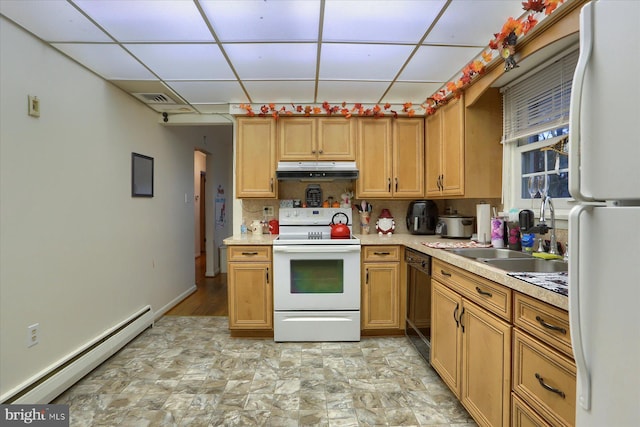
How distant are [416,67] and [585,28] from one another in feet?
5.62

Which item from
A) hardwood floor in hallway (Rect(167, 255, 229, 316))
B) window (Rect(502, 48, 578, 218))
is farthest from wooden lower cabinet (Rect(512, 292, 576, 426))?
hardwood floor in hallway (Rect(167, 255, 229, 316))

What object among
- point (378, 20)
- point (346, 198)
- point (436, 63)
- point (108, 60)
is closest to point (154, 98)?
point (108, 60)

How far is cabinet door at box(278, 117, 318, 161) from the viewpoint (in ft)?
10.4

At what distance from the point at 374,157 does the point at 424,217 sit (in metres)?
0.80

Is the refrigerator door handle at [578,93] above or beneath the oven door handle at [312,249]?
above

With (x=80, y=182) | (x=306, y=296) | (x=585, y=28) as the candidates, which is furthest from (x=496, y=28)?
(x=80, y=182)

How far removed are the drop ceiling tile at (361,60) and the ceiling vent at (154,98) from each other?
62.1 inches

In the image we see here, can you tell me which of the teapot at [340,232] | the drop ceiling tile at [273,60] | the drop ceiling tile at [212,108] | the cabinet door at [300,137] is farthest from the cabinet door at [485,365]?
the drop ceiling tile at [212,108]

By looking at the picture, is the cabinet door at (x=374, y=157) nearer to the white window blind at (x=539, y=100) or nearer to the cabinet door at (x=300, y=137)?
the cabinet door at (x=300, y=137)

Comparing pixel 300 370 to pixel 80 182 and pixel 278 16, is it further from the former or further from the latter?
pixel 278 16

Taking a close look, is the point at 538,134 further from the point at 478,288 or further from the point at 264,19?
the point at 264,19

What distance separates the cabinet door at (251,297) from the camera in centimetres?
283

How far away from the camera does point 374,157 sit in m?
3.21

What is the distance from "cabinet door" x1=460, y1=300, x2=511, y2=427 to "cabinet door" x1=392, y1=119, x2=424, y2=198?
5.41ft
